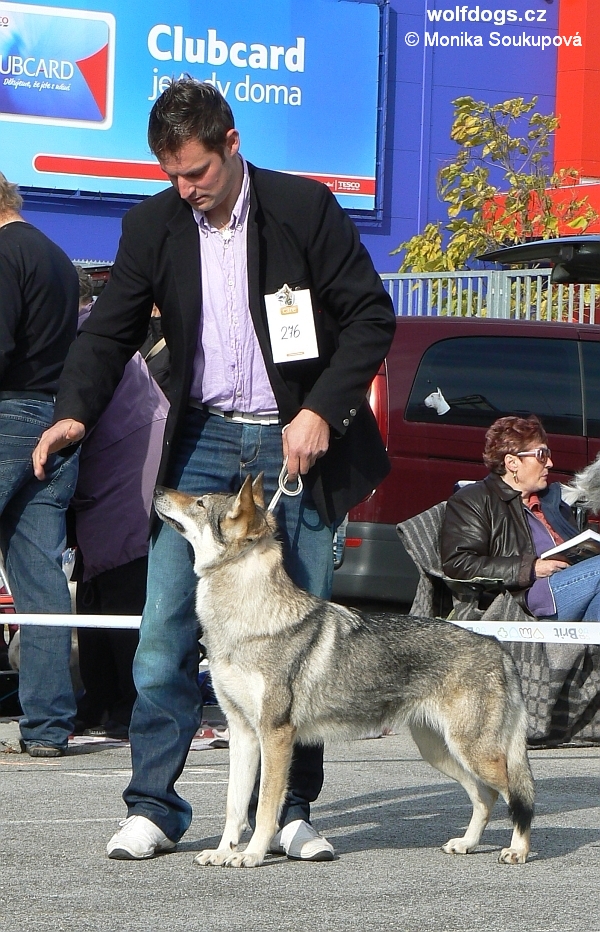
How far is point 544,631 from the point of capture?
6.29 m

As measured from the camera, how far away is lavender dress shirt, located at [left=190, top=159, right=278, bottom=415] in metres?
4.07

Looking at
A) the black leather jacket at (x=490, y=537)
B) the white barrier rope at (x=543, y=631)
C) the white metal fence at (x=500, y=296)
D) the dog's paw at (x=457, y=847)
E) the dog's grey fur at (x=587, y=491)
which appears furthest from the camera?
the white metal fence at (x=500, y=296)

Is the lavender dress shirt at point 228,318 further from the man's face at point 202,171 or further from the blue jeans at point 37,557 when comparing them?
the blue jeans at point 37,557

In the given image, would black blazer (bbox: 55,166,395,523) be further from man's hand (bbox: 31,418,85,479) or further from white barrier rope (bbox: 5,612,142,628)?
white barrier rope (bbox: 5,612,142,628)

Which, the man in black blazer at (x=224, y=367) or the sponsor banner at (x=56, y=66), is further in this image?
the sponsor banner at (x=56, y=66)

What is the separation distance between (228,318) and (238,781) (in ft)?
4.35

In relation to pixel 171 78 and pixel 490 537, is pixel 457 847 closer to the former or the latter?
pixel 490 537

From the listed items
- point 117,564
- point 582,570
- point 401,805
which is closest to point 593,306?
point 582,570

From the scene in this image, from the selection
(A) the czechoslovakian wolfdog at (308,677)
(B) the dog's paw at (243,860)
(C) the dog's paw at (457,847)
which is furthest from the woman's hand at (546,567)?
(B) the dog's paw at (243,860)

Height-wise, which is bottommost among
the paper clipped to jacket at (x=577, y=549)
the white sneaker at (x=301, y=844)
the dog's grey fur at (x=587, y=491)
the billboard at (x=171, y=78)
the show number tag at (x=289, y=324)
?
the white sneaker at (x=301, y=844)

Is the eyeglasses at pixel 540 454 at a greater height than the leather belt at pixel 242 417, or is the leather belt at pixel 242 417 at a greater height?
the leather belt at pixel 242 417

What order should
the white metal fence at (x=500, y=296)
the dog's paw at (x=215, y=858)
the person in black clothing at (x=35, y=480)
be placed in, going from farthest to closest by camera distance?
the white metal fence at (x=500, y=296) → the person in black clothing at (x=35, y=480) → the dog's paw at (x=215, y=858)

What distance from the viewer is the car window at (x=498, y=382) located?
27.9 ft

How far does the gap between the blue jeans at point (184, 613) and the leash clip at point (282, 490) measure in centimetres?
4
